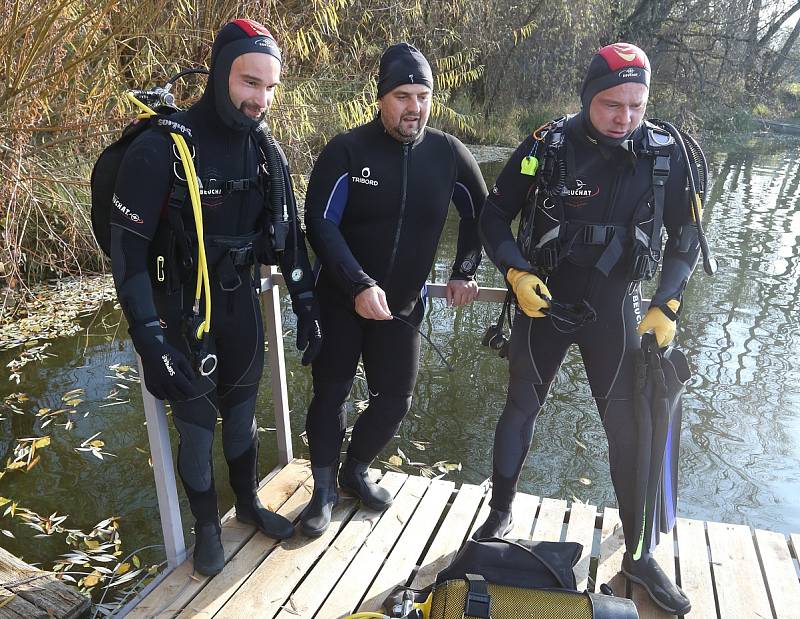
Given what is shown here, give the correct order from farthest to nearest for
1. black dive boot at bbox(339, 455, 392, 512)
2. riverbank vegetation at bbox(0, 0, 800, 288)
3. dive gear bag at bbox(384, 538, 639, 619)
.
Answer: riverbank vegetation at bbox(0, 0, 800, 288)
black dive boot at bbox(339, 455, 392, 512)
dive gear bag at bbox(384, 538, 639, 619)

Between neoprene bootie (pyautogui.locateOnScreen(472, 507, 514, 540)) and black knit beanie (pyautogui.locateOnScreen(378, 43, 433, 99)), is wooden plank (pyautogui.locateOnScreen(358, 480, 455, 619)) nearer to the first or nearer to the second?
neoprene bootie (pyautogui.locateOnScreen(472, 507, 514, 540))

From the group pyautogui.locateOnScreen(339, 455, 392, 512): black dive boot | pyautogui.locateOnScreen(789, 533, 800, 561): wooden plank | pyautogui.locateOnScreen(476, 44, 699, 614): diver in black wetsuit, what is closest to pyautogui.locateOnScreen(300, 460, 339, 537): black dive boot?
pyautogui.locateOnScreen(339, 455, 392, 512): black dive boot

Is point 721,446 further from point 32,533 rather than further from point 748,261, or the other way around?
point 748,261

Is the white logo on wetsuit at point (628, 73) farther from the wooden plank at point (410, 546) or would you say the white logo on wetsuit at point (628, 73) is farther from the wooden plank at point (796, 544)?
the wooden plank at point (796, 544)

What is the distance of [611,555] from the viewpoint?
2.34 m

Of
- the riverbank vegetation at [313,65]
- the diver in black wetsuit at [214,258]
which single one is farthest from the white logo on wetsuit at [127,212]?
the riverbank vegetation at [313,65]

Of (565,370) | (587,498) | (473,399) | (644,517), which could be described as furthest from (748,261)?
(644,517)

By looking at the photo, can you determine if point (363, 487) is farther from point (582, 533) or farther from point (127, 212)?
point (127, 212)

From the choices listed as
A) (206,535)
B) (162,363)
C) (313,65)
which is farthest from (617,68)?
(313,65)

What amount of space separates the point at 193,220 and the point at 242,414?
721 millimetres

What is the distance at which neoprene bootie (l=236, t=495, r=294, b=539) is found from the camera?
2371 mm

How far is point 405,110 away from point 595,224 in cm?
72

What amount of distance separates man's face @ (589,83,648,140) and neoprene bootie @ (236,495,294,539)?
1.77 metres

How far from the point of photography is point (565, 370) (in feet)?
17.2
